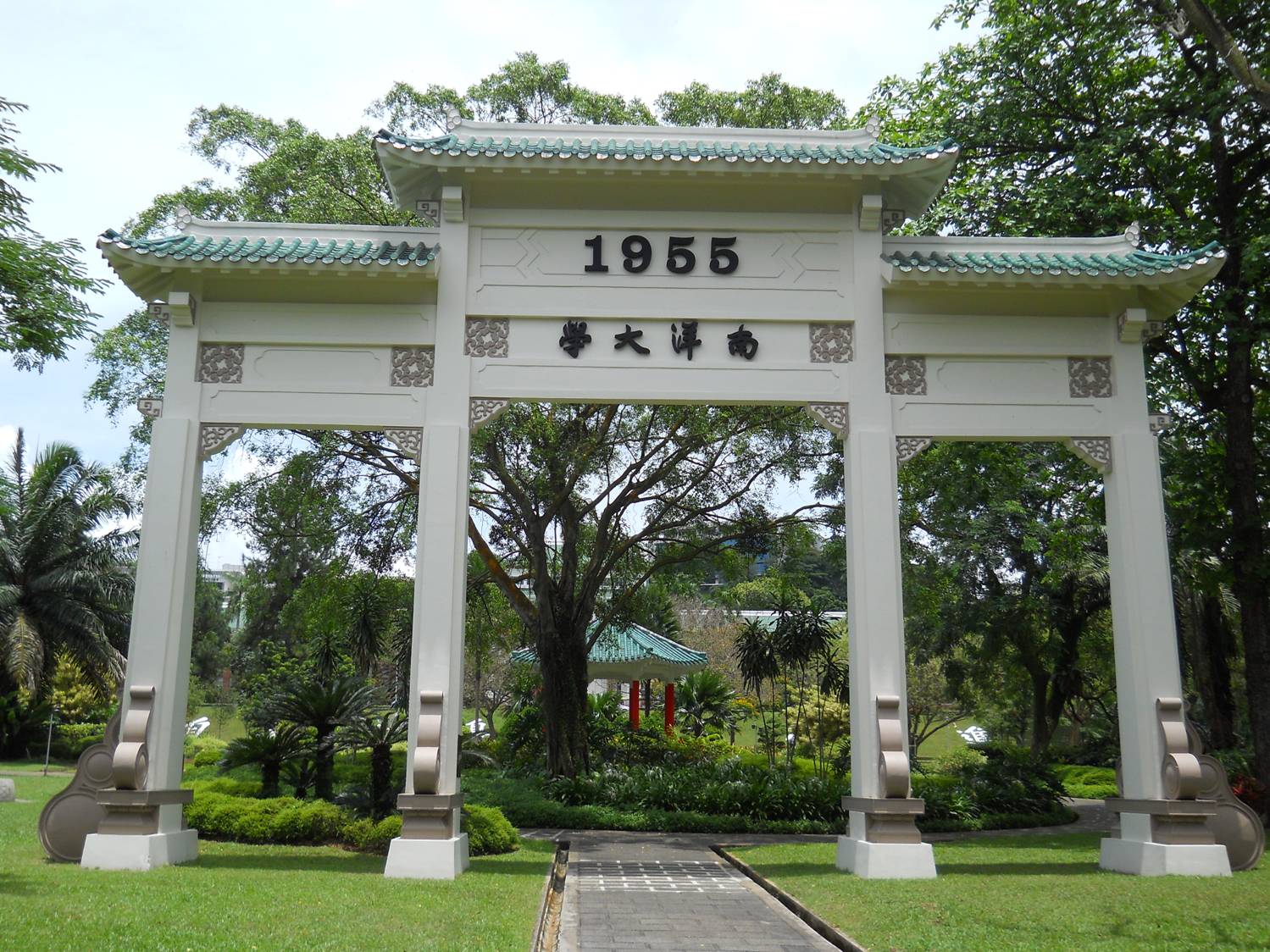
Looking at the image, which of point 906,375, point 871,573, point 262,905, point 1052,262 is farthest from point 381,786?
point 1052,262

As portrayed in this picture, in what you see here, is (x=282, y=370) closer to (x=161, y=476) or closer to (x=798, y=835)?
(x=161, y=476)

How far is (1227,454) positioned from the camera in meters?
11.6

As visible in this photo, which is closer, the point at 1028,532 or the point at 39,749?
the point at 1028,532

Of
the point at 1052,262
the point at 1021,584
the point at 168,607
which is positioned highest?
the point at 1052,262

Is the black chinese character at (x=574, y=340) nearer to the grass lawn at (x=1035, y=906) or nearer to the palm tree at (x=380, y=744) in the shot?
the palm tree at (x=380, y=744)

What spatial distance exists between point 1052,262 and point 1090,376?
1023mm

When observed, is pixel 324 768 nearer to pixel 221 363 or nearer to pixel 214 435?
pixel 214 435

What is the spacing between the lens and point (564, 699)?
51.5ft

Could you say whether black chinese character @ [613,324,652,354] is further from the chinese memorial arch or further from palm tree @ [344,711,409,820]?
palm tree @ [344,711,409,820]

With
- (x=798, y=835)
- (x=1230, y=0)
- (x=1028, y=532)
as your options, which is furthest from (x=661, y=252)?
(x=1028, y=532)

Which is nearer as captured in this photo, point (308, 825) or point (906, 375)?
point (906, 375)

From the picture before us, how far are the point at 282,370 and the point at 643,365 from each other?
3.00 metres

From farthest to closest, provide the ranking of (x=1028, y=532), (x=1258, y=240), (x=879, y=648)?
(x=1028, y=532) < (x=1258, y=240) < (x=879, y=648)

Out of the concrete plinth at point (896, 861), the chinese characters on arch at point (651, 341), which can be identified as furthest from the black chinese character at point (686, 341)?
the concrete plinth at point (896, 861)
